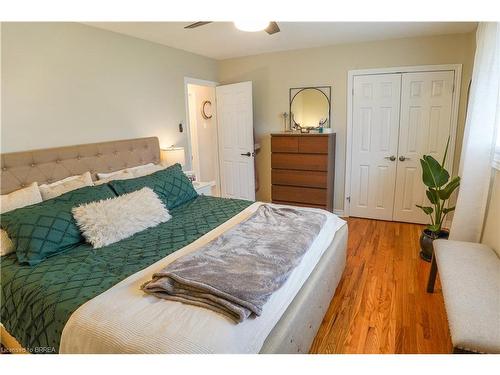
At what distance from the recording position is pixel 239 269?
1.51 meters

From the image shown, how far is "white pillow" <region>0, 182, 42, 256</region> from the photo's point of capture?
186cm

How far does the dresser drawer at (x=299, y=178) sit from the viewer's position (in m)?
3.89

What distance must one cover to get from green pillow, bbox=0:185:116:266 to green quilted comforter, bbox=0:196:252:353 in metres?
0.06

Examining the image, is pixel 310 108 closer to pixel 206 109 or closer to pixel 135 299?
pixel 206 109

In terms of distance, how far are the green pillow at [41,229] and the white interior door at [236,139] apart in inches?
107

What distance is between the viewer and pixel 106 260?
1774mm

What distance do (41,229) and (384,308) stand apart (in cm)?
233

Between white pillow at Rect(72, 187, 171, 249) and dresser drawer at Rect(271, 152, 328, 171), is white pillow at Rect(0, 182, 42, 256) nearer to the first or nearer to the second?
white pillow at Rect(72, 187, 171, 249)

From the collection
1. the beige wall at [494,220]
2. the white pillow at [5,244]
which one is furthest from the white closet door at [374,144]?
the white pillow at [5,244]

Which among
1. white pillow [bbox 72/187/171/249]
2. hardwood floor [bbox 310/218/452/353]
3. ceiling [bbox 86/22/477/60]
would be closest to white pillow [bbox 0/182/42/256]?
white pillow [bbox 72/187/171/249]

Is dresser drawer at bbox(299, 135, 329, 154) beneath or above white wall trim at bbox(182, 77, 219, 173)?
beneath

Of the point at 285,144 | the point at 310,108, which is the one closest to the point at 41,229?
the point at 285,144

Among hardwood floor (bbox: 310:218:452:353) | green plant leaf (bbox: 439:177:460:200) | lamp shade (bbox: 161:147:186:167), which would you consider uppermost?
lamp shade (bbox: 161:147:186:167)

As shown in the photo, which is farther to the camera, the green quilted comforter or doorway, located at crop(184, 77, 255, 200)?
doorway, located at crop(184, 77, 255, 200)
